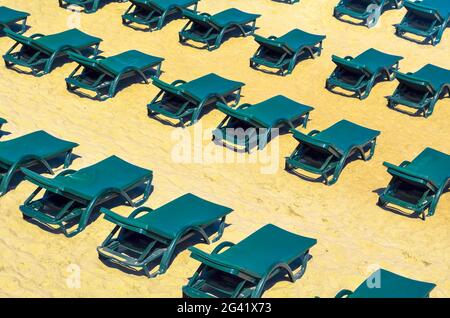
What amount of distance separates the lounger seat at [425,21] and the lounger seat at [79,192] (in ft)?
29.1

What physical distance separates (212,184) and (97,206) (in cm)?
200

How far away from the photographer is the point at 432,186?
14.4 m

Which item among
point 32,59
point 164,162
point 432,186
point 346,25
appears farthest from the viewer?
point 346,25

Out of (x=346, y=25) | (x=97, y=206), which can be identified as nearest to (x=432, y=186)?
(x=97, y=206)

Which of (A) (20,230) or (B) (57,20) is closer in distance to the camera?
(A) (20,230)

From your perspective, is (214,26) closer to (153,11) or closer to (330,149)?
(153,11)

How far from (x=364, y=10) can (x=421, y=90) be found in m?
4.58

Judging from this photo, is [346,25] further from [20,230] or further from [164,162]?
[20,230]

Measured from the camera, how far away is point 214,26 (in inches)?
793

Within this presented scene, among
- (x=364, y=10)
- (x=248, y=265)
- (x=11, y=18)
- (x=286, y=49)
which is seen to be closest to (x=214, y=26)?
(x=286, y=49)

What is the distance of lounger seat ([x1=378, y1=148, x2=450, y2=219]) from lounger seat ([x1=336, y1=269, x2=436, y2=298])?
2.50m

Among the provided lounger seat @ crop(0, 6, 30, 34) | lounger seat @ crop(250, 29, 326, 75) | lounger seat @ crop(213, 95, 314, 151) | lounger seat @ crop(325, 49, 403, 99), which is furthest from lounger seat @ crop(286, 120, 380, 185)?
lounger seat @ crop(0, 6, 30, 34)
